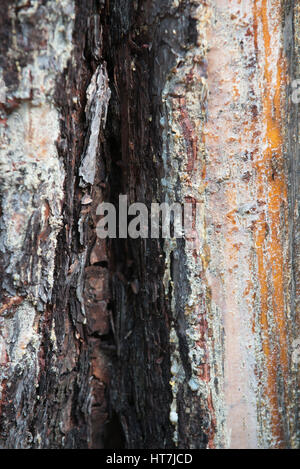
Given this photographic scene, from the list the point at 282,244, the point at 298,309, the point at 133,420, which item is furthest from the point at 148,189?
the point at 133,420

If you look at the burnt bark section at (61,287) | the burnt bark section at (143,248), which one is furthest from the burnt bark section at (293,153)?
the burnt bark section at (61,287)

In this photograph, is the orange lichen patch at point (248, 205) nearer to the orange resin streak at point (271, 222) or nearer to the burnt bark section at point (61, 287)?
the orange resin streak at point (271, 222)

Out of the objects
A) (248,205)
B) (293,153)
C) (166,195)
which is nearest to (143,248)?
(166,195)

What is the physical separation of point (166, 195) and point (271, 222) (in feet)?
0.82

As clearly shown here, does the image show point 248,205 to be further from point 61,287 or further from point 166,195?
point 61,287

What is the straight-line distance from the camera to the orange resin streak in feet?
3.24

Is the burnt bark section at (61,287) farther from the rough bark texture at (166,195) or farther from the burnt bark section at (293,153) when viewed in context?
the burnt bark section at (293,153)

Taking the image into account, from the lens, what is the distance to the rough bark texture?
960mm

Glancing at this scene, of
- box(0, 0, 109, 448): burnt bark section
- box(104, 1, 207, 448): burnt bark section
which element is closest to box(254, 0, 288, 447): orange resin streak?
box(104, 1, 207, 448): burnt bark section

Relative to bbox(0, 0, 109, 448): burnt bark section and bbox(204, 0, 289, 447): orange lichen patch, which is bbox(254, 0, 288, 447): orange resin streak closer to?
bbox(204, 0, 289, 447): orange lichen patch

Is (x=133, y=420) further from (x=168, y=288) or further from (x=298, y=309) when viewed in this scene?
(x=298, y=309)

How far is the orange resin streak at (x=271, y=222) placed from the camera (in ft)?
3.24

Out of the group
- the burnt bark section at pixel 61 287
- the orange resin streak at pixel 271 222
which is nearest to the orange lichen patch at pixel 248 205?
the orange resin streak at pixel 271 222

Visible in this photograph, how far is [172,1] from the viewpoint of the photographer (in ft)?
3.10
